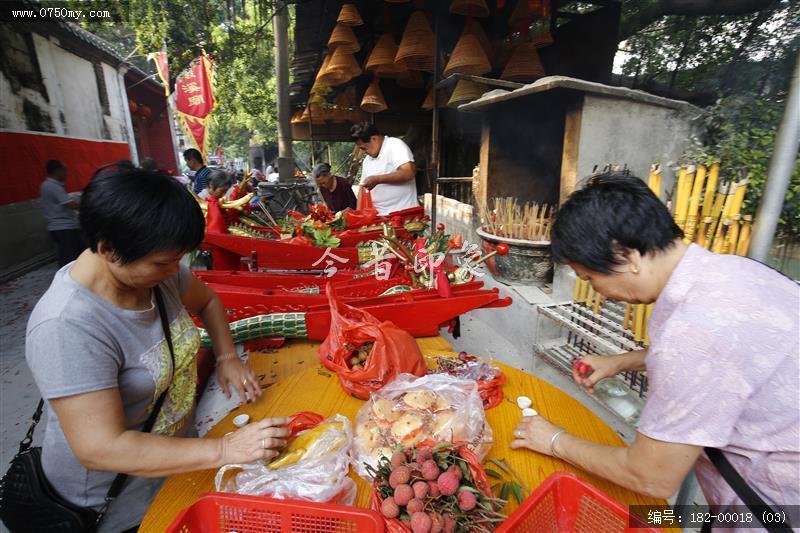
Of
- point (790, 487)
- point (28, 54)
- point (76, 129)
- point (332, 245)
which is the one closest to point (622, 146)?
point (332, 245)

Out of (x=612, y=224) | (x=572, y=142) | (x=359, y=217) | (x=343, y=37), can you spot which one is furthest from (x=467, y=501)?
(x=343, y=37)

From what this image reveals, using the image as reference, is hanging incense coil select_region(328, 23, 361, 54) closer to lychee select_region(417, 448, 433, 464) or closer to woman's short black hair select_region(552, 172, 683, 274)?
woman's short black hair select_region(552, 172, 683, 274)

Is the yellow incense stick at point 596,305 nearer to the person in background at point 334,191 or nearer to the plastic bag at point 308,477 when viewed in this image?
the plastic bag at point 308,477

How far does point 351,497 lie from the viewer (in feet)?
3.68

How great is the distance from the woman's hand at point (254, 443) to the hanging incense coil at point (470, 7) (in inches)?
196

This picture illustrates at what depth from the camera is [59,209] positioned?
18.2ft

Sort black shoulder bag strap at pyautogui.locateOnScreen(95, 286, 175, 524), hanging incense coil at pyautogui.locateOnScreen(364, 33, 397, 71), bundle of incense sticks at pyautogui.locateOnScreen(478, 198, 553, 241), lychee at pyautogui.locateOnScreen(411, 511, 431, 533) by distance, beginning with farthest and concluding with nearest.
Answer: hanging incense coil at pyautogui.locateOnScreen(364, 33, 397, 71), bundle of incense sticks at pyautogui.locateOnScreen(478, 198, 553, 241), black shoulder bag strap at pyautogui.locateOnScreen(95, 286, 175, 524), lychee at pyautogui.locateOnScreen(411, 511, 431, 533)

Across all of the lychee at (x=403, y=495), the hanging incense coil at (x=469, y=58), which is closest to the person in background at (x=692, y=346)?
the lychee at (x=403, y=495)

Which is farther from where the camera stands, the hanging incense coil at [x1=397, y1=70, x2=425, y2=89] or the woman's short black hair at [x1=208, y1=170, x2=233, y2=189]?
the hanging incense coil at [x1=397, y1=70, x2=425, y2=89]

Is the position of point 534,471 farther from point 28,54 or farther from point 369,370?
point 28,54

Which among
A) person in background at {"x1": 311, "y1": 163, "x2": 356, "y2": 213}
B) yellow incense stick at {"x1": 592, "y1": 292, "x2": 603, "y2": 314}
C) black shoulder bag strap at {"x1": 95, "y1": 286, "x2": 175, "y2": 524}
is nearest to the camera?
black shoulder bag strap at {"x1": 95, "y1": 286, "x2": 175, "y2": 524}

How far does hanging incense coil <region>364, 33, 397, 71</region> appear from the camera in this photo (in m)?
5.82

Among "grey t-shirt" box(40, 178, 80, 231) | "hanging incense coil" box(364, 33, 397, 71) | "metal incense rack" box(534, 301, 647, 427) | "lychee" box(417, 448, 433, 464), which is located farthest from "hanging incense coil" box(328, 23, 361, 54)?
"lychee" box(417, 448, 433, 464)

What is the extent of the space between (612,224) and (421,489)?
2.65 ft
